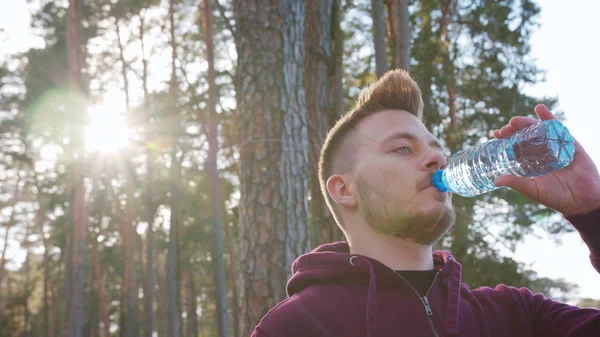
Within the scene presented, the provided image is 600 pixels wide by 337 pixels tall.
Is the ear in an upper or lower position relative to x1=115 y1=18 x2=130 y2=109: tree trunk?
lower

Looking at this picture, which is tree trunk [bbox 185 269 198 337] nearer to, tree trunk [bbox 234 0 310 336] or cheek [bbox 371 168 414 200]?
tree trunk [bbox 234 0 310 336]

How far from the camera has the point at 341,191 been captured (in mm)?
2803

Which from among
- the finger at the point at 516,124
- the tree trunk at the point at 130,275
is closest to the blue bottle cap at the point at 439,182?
the finger at the point at 516,124

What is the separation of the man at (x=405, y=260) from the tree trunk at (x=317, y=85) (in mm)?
4567

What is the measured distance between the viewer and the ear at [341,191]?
2740mm

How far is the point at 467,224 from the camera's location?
1111 cm

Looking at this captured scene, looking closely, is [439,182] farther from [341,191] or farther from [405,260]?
[341,191]

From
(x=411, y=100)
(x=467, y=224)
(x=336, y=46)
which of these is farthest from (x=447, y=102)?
(x=411, y=100)

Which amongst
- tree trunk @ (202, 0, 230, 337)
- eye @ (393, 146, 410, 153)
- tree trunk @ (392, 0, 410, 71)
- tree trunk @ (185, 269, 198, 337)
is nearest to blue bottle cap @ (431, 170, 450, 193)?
eye @ (393, 146, 410, 153)

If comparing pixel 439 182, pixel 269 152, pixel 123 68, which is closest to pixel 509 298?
pixel 439 182

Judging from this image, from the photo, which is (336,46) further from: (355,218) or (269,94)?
(355,218)

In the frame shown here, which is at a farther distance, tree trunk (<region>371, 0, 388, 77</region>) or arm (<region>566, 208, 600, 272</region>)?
tree trunk (<region>371, 0, 388, 77</region>)

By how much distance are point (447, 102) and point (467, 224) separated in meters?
3.60

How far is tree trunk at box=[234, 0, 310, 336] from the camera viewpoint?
181 inches
